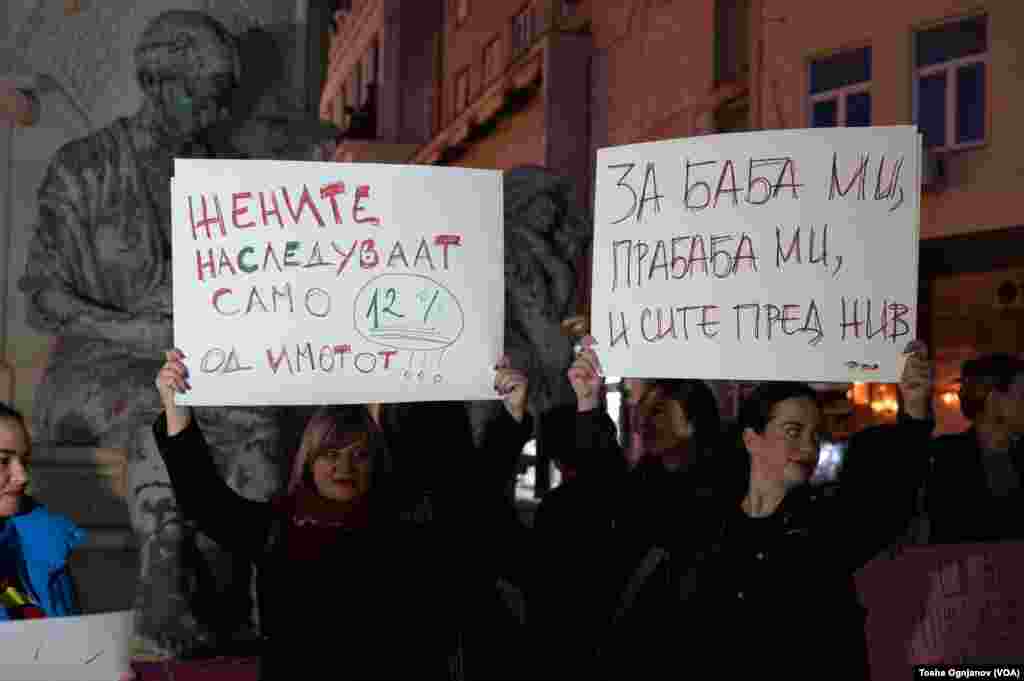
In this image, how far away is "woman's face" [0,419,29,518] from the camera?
2.32m

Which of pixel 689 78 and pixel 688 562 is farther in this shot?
pixel 689 78

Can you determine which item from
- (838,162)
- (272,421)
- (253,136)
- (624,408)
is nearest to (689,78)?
(624,408)

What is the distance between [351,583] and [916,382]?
1023 millimetres

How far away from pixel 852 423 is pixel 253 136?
4.79 metres

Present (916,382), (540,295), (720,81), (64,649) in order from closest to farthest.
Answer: (64,649) < (916,382) < (540,295) < (720,81)

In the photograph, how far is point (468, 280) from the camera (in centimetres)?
233

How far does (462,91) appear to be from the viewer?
18.5 ft

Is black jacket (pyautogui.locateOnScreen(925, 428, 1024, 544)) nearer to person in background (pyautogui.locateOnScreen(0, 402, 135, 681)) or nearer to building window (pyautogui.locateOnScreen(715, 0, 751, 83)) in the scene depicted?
person in background (pyautogui.locateOnScreen(0, 402, 135, 681))

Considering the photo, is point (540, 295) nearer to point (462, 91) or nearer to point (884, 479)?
point (462, 91)

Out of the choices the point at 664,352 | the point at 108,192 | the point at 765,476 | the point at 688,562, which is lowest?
the point at 688,562

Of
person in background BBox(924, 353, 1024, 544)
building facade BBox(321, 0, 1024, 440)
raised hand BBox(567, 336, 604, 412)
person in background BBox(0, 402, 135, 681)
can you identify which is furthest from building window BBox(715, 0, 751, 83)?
person in background BBox(0, 402, 135, 681)

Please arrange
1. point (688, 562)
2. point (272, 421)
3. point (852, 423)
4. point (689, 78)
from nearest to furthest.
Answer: point (688, 562) → point (272, 421) → point (689, 78) → point (852, 423)

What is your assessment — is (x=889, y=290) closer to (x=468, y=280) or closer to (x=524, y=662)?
(x=468, y=280)

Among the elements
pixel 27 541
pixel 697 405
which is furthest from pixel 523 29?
pixel 27 541
